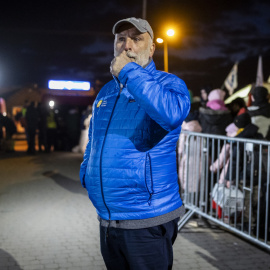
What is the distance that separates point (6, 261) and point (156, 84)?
3.51 metres

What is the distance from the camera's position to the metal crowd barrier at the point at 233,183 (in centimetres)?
516

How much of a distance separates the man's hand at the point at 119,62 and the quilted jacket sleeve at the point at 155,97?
0.04m

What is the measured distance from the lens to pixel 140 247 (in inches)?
84.2

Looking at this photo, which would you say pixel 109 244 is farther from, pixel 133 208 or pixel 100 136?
pixel 100 136

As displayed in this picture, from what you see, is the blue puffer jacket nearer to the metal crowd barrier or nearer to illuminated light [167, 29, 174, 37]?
the metal crowd barrier

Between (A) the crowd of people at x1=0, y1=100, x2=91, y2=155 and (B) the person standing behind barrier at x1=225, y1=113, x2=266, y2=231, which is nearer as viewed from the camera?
(B) the person standing behind barrier at x1=225, y1=113, x2=266, y2=231

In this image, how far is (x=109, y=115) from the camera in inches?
88.3

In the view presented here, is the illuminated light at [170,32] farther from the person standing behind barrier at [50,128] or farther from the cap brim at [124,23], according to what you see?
the cap brim at [124,23]

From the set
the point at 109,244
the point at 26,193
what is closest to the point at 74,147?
the point at 26,193

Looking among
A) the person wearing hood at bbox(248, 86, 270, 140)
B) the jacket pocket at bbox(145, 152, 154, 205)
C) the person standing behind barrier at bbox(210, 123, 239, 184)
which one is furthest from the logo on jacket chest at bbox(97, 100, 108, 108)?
the person wearing hood at bbox(248, 86, 270, 140)

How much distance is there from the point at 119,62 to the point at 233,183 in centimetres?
420

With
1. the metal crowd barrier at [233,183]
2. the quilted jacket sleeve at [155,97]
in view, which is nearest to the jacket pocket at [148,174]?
the quilted jacket sleeve at [155,97]

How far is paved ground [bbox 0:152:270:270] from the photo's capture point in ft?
14.9

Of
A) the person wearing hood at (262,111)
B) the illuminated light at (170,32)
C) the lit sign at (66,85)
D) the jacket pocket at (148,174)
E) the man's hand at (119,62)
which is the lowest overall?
the jacket pocket at (148,174)
